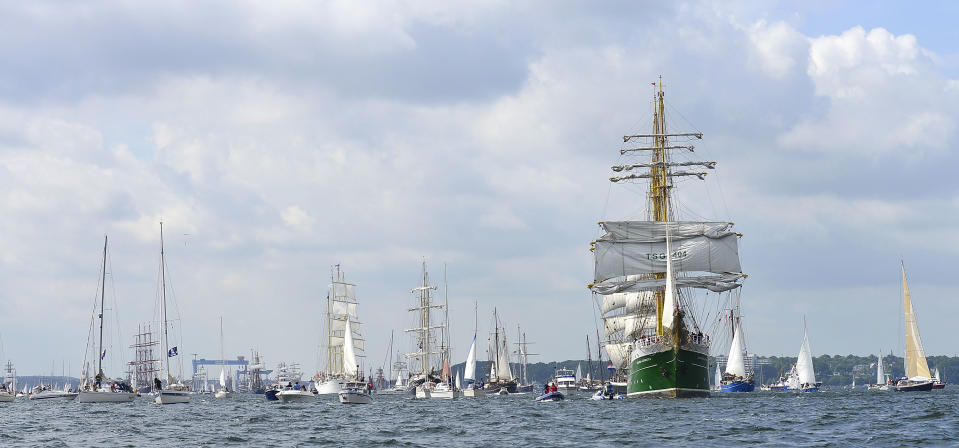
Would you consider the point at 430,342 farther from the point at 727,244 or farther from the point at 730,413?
the point at 730,413

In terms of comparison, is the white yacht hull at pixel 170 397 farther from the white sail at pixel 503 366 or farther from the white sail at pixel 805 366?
the white sail at pixel 805 366

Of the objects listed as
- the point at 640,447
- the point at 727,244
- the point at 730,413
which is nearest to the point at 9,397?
the point at 727,244

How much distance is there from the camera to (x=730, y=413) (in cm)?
6550

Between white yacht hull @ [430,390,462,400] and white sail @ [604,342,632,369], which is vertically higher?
white sail @ [604,342,632,369]

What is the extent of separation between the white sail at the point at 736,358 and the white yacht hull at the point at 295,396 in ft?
181

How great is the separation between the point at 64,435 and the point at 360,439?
652 inches

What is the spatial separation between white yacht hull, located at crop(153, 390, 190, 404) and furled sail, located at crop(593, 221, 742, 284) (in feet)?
149

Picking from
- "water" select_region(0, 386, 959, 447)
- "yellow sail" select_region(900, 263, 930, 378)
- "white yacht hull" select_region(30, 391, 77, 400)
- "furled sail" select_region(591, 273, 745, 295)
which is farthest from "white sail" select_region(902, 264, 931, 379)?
"white yacht hull" select_region(30, 391, 77, 400)

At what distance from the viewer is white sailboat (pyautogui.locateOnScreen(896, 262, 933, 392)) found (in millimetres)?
119812

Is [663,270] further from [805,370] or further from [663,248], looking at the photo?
[805,370]

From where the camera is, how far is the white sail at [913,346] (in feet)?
392

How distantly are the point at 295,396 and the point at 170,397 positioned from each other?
44.4 ft

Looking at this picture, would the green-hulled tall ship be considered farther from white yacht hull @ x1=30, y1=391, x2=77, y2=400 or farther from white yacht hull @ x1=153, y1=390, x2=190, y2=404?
white yacht hull @ x1=30, y1=391, x2=77, y2=400

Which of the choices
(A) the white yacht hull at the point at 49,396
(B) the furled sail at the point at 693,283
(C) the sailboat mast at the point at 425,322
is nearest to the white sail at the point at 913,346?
(B) the furled sail at the point at 693,283
